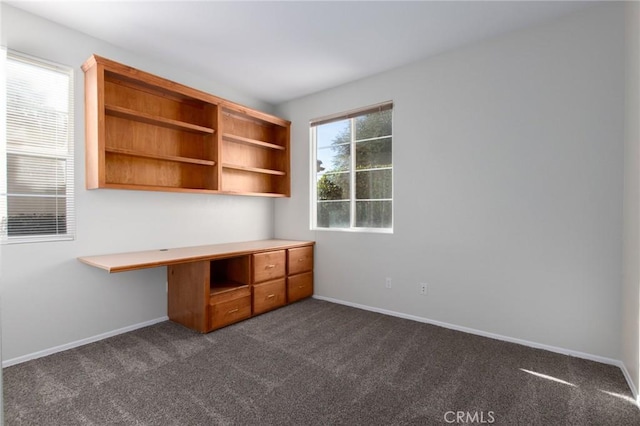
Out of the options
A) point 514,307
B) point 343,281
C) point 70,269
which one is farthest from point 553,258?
point 70,269

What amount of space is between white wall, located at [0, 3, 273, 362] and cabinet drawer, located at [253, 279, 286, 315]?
894 mm

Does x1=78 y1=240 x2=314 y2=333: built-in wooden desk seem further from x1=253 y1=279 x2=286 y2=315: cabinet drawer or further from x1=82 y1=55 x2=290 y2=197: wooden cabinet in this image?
x1=82 y1=55 x2=290 y2=197: wooden cabinet

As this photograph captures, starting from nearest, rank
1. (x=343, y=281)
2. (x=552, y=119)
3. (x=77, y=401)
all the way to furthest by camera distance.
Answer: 1. (x=77, y=401)
2. (x=552, y=119)
3. (x=343, y=281)

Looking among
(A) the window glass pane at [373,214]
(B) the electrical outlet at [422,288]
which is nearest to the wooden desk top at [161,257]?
(A) the window glass pane at [373,214]

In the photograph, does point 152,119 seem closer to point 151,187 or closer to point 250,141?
point 151,187

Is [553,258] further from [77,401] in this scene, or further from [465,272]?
[77,401]

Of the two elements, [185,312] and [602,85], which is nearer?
[602,85]

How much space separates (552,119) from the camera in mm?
2795

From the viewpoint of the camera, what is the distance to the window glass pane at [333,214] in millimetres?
4121

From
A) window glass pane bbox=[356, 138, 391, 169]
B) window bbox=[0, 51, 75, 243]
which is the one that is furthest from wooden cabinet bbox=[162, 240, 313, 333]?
window glass pane bbox=[356, 138, 391, 169]

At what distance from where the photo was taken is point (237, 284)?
3.62 meters

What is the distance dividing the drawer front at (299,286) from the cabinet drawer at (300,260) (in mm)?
71

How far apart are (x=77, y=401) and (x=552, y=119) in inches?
155

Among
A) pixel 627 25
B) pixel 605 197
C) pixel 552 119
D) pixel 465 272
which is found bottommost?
pixel 465 272
